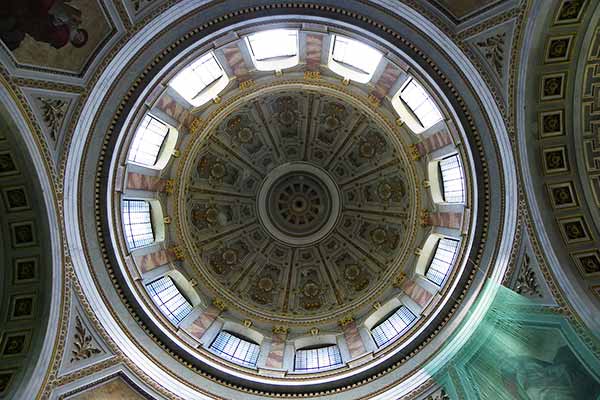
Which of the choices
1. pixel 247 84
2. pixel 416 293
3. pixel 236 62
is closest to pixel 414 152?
pixel 416 293

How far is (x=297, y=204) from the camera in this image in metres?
25.4

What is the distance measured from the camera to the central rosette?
82.2 feet

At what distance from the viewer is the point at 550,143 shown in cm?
1514

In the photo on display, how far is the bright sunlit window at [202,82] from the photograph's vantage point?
61.8 ft

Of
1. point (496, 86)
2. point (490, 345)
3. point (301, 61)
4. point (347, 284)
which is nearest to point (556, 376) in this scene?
point (490, 345)

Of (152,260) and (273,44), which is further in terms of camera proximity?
(152,260)

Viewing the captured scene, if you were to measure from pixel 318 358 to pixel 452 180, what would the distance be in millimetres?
9182

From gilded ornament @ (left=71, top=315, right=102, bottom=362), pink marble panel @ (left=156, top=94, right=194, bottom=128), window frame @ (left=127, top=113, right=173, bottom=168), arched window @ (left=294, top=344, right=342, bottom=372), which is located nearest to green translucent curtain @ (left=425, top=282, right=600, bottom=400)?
arched window @ (left=294, top=344, right=342, bottom=372)

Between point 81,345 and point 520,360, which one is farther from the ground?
point 81,345

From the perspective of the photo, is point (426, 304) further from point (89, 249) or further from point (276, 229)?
point (89, 249)

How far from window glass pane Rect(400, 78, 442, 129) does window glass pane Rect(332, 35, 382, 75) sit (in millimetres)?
1618

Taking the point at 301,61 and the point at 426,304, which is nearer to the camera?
the point at 426,304

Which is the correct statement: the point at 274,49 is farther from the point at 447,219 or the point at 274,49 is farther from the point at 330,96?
the point at 447,219

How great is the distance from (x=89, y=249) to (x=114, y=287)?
5.36 ft
